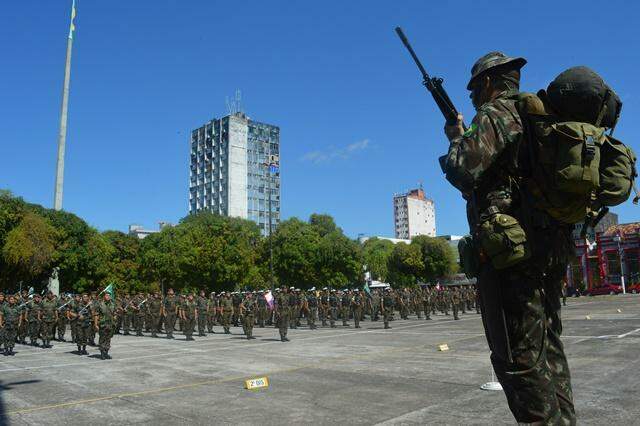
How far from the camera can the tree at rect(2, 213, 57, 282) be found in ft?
95.0

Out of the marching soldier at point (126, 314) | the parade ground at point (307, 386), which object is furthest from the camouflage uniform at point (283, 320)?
the marching soldier at point (126, 314)

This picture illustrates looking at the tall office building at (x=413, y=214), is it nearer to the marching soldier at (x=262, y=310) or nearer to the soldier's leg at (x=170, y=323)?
the marching soldier at (x=262, y=310)

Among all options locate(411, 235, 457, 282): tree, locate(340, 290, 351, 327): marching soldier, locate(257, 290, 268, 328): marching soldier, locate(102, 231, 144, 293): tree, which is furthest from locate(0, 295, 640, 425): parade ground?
locate(411, 235, 457, 282): tree

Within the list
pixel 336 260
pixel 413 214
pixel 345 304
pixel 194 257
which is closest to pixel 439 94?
pixel 345 304

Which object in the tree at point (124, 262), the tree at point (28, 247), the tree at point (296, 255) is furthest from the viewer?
the tree at point (296, 255)

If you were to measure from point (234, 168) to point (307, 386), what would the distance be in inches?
3905

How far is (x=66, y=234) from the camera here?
3528 cm

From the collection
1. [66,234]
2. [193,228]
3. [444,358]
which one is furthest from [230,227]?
[444,358]

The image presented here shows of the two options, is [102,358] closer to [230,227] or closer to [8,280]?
[8,280]

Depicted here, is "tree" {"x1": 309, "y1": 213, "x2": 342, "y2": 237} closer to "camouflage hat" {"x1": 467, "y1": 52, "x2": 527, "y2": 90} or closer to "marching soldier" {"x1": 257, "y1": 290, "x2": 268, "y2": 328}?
"marching soldier" {"x1": 257, "y1": 290, "x2": 268, "y2": 328}

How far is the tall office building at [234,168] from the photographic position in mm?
104500

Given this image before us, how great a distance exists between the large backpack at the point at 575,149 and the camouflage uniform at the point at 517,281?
8 cm

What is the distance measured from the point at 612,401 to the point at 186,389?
581 centimetres

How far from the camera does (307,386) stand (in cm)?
763
